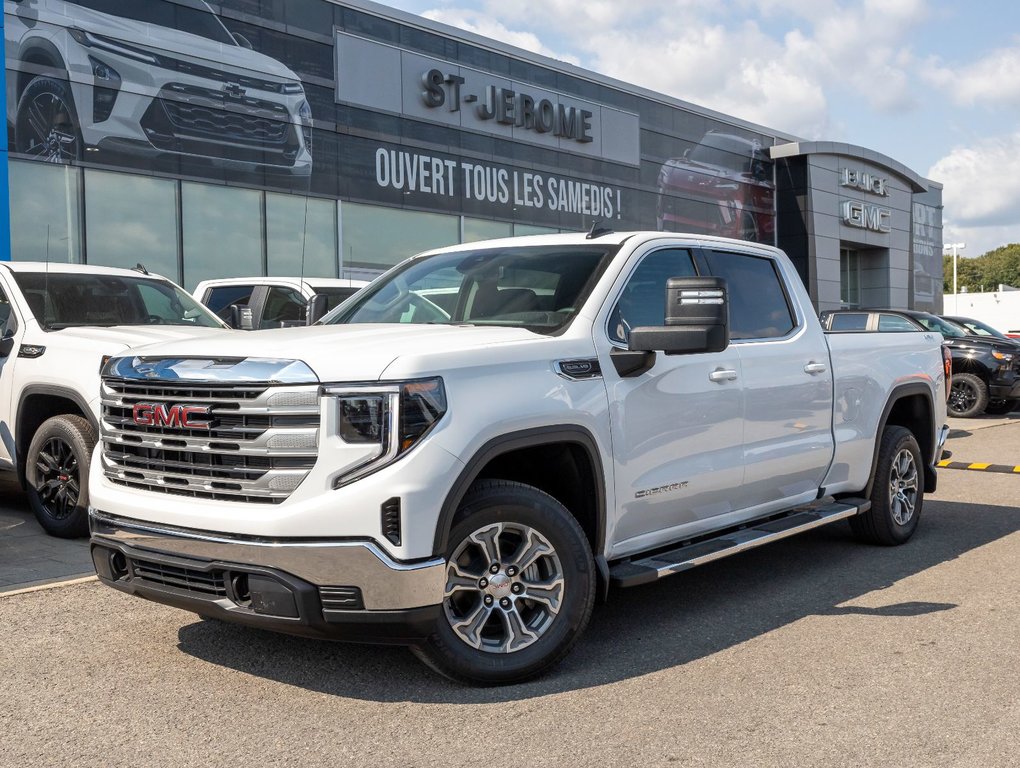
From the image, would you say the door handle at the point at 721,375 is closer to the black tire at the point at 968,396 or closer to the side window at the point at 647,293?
the side window at the point at 647,293

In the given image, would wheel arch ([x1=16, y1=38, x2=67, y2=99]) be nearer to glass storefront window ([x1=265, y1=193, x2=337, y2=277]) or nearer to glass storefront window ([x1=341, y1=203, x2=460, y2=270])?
glass storefront window ([x1=265, y1=193, x2=337, y2=277])

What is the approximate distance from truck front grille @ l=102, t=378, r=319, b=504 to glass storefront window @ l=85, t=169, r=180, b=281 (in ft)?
49.2

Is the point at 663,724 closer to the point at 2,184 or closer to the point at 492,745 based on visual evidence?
the point at 492,745

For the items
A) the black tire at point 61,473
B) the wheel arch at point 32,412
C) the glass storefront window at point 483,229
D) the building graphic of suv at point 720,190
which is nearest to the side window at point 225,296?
the wheel arch at point 32,412

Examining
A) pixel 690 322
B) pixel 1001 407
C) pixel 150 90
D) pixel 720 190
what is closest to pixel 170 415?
pixel 690 322

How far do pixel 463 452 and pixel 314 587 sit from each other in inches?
28.6

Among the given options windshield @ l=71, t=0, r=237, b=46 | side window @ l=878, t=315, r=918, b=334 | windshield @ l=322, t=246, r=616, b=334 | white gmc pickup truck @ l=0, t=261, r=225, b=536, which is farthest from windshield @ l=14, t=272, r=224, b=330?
windshield @ l=71, t=0, r=237, b=46

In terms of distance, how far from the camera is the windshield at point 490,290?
16.4 ft

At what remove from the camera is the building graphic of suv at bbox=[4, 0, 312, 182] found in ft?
58.1

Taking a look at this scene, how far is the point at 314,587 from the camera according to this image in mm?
3879

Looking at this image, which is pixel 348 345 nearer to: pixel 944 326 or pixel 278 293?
pixel 278 293

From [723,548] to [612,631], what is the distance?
2.19 ft

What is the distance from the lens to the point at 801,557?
22.5 ft

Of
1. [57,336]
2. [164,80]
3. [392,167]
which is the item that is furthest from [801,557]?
[392,167]
